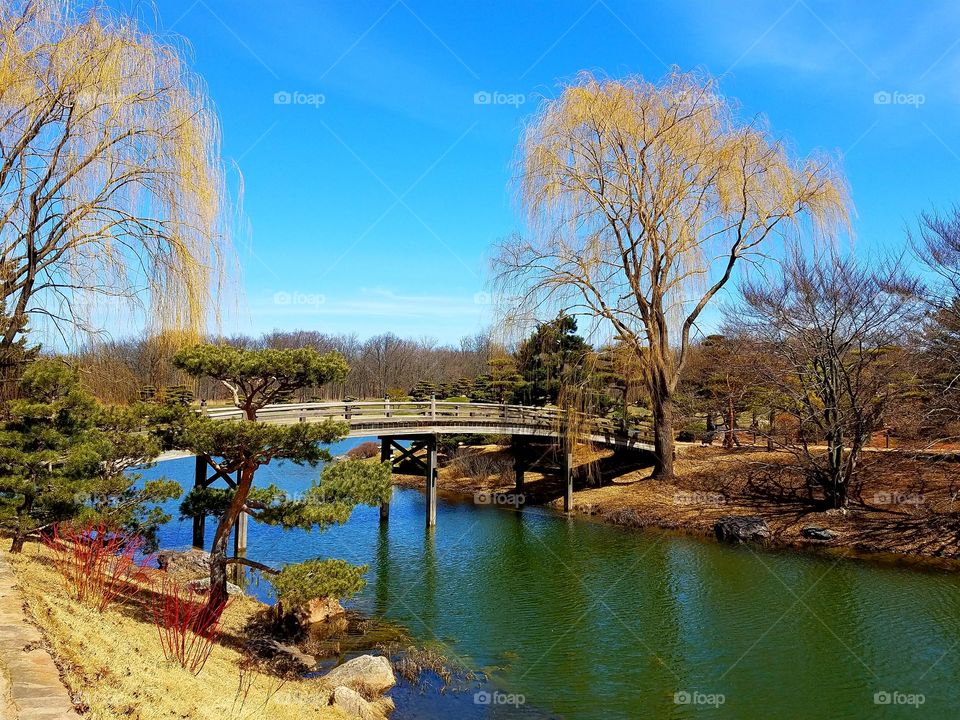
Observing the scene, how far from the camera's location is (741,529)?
18.2 metres

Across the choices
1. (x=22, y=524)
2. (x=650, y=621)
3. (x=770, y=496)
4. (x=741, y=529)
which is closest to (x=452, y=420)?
(x=741, y=529)

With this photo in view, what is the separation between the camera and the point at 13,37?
781cm

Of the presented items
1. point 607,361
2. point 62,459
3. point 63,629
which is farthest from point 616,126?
point 63,629

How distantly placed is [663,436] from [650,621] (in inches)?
439

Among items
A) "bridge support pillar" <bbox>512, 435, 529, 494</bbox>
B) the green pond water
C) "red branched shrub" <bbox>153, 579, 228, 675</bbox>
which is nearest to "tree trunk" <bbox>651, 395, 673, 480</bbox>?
the green pond water

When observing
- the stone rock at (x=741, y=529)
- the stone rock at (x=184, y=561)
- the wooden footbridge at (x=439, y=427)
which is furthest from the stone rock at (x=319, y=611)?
the stone rock at (x=741, y=529)

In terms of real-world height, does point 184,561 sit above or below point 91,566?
below

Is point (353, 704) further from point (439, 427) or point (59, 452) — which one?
point (439, 427)

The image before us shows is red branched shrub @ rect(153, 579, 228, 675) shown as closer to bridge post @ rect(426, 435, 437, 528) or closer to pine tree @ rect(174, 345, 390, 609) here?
pine tree @ rect(174, 345, 390, 609)

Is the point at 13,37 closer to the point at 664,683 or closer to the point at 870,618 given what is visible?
the point at 664,683

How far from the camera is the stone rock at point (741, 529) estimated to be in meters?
18.1

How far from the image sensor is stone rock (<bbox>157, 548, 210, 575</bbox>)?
41.9 ft

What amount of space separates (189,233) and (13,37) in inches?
112

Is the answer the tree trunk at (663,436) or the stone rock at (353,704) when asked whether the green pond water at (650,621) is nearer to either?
the stone rock at (353,704)
